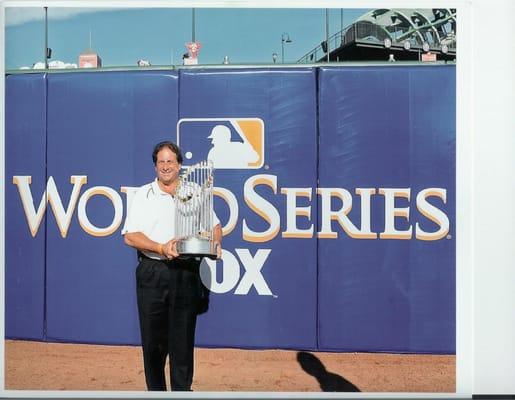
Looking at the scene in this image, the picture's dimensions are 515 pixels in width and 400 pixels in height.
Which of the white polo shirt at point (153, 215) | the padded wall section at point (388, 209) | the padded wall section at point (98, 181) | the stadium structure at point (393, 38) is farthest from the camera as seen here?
the padded wall section at point (98, 181)

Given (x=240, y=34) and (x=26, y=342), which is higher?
(x=240, y=34)

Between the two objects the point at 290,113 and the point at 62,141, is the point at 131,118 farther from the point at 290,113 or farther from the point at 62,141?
the point at 290,113

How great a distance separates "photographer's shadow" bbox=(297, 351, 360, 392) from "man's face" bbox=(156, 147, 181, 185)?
4.78ft

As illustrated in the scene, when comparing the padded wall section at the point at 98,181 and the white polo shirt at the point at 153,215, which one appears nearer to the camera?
the white polo shirt at the point at 153,215

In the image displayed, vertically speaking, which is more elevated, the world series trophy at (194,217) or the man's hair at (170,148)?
the man's hair at (170,148)

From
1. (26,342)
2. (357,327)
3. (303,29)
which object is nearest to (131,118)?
(303,29)

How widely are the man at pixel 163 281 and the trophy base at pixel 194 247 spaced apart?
45 millimetres

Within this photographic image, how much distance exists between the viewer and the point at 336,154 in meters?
5.61

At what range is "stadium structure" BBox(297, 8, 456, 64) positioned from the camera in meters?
5.36

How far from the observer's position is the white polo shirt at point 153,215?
504 centimetres

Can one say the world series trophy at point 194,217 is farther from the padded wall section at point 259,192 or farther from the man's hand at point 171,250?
the padded wall section at point 259,192

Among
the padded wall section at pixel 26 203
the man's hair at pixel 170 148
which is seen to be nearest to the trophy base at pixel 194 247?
the man's hair at pixel 170 148

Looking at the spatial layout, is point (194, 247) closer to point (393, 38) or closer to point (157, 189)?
point (157, 189)

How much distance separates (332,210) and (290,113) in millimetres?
688
